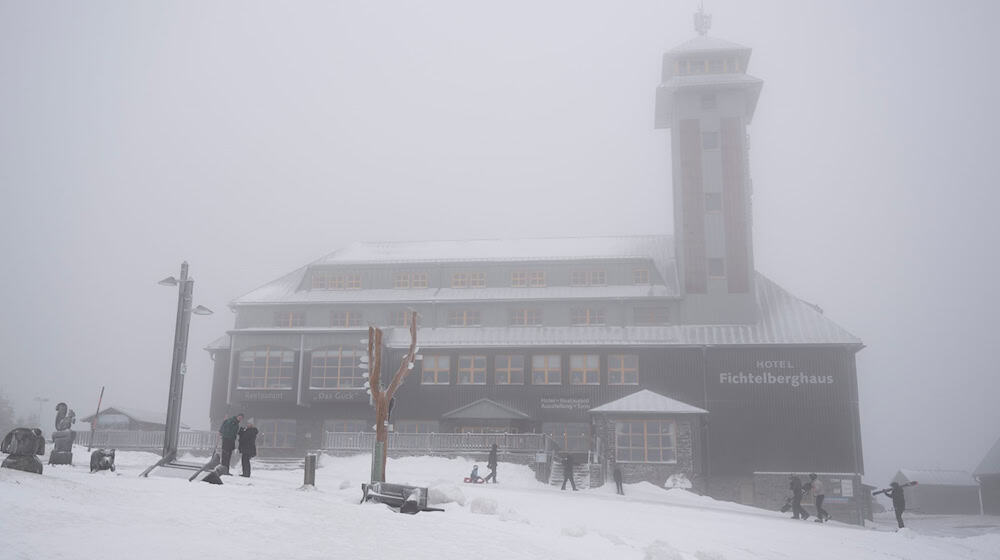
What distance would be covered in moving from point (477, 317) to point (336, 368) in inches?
348

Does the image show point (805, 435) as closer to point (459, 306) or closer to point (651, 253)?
point (651, 253)

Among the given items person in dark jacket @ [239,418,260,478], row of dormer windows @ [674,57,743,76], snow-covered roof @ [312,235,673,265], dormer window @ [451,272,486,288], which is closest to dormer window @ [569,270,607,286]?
snow-covered roof @ [312,235,673,265]

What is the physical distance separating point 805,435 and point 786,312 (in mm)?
7740

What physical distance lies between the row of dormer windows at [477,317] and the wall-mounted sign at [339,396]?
178 inches

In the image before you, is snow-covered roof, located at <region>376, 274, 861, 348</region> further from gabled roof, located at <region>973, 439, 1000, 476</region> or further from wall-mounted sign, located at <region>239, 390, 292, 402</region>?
gabled roof, located at <region>973, 439, 1000, 476</region>

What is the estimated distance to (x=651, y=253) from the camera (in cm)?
5391

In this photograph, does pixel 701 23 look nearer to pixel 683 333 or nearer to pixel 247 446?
pixel 683 333

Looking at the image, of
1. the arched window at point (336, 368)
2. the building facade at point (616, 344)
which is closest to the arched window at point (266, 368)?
the building facade at point (616, 344)

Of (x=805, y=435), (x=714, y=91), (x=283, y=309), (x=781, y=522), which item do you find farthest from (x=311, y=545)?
(x=714, y=91)

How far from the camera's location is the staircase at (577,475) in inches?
1515

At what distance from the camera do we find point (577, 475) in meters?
39.2

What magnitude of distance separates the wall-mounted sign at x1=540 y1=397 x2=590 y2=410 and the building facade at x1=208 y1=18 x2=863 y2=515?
0.06 m

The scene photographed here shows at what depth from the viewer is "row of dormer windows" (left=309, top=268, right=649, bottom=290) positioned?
52.2 meters

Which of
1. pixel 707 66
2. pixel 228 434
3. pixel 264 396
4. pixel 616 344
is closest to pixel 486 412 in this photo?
pixel 616 344
